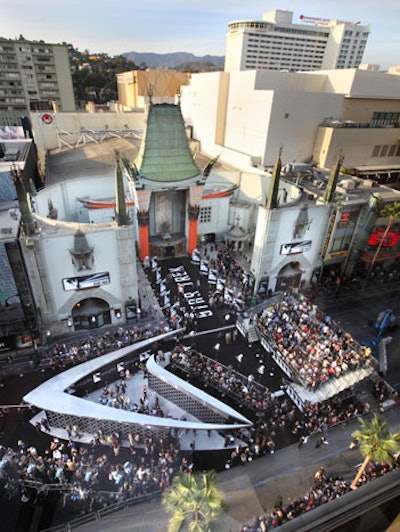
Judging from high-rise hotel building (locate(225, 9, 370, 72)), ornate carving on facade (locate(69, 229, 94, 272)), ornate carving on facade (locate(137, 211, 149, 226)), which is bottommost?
ornate carving on facade (locate(137, 211, 149, 226))

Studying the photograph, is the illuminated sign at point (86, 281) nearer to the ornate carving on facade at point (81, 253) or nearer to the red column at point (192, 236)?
the ornate carving on facade at point (81, 253)

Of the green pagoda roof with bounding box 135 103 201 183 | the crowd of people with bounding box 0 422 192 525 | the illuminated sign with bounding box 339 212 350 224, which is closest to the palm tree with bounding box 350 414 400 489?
the crowd of people with bounding box 0 422 192 525

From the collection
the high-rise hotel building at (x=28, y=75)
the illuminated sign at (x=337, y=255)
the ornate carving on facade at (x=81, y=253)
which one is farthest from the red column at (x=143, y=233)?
the high-rise hotel building at (x=28, y=75)

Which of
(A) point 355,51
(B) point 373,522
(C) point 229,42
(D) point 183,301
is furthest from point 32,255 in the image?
(A) point 355,51

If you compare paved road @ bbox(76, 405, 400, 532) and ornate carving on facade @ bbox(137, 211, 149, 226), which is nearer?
paved road @ bbox(76, 405, 400, 532)

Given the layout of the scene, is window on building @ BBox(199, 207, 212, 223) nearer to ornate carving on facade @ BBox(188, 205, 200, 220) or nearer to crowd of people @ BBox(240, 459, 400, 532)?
ornate carving on facade @ BBox(188, 205, 200, 220)

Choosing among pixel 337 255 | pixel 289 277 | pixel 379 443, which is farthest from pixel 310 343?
pixel 337 255

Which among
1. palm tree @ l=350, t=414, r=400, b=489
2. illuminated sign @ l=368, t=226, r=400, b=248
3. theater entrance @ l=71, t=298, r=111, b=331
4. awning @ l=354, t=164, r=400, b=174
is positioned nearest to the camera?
palm tree @ l=350, t=414, r=400, b=489
